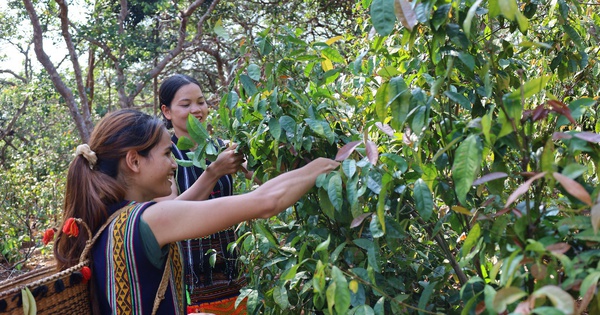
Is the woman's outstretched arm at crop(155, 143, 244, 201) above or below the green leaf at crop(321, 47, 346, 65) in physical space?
below

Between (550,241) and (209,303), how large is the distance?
1648mm

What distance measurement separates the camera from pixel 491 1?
4.19ft

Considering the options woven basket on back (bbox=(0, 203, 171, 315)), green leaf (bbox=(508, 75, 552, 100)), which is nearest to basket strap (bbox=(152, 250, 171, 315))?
woven basket on back (bbox=(0, 203, 171, 315))

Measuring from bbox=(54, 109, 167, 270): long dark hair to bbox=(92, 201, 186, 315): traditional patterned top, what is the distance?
3.2 inches

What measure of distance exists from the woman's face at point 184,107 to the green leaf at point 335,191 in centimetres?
138

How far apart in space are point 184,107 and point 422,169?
1.53 m

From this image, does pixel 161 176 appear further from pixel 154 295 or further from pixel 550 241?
pixel 550 241

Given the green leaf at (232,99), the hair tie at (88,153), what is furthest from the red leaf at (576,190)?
the hair tie at (88,153)

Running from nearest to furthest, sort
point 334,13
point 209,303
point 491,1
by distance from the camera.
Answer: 1. point 491,1
2. point 209,303
3. point 334,13

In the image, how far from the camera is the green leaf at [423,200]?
4.61 ft

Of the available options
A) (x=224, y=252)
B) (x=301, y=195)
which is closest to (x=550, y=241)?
(x=301, y=195)

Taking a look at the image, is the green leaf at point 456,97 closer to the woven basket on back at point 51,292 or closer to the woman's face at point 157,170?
the woman's face at point 157,170

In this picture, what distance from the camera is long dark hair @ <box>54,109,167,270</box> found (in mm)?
1756

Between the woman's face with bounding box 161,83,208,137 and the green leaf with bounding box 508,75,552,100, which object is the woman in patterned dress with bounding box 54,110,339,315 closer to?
the green leaf with bounding box 508,75,552,100
